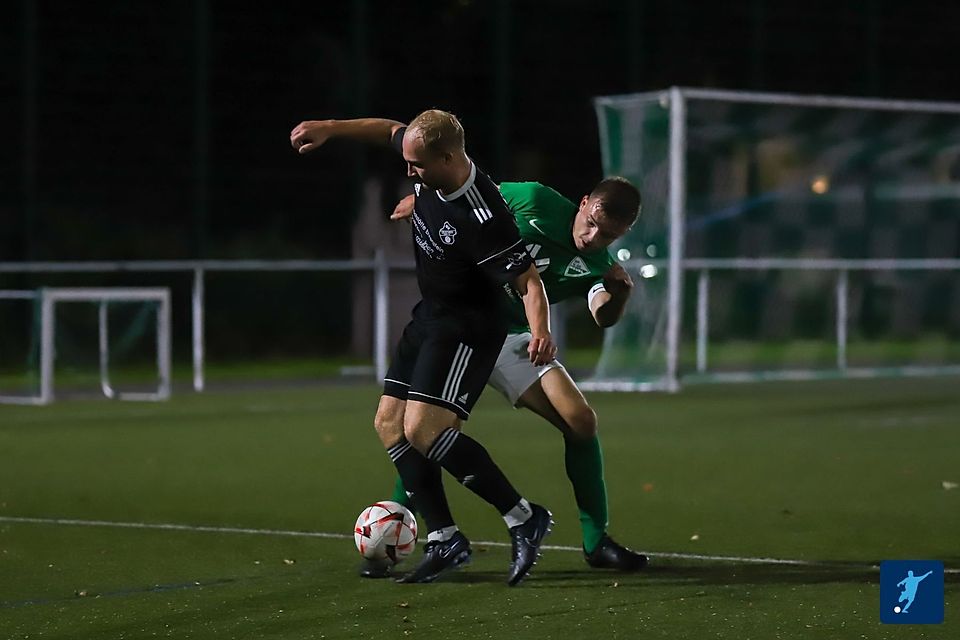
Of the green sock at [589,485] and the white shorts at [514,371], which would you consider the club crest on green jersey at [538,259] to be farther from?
the green sock at [589,485]

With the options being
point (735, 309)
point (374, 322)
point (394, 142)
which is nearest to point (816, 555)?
point (394, 142)

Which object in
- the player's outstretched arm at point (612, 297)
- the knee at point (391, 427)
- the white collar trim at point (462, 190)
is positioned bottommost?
the knee at point (391, 427)

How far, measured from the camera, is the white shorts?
23.5 ft

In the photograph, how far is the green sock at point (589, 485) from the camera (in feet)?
23.0

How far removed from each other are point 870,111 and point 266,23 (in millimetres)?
6591

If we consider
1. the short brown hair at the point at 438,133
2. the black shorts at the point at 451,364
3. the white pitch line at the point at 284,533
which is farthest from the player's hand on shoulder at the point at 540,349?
the white pitch line at the point at 284,533

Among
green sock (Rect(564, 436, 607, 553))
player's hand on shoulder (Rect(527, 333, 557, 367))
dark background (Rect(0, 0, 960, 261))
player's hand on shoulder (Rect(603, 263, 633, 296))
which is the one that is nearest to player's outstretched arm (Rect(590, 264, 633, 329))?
player's hand on shoulder (Rect(603, 263, 633, 296))

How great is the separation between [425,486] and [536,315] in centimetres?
84

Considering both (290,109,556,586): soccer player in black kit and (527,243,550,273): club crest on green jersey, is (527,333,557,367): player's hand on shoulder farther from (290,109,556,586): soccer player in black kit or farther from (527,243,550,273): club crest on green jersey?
(527,243,550,273): club crest on green jersey

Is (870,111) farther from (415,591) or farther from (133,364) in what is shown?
(415,591)

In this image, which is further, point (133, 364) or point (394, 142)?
point (133, 364)

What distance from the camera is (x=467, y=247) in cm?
639

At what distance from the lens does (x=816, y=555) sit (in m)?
7.35

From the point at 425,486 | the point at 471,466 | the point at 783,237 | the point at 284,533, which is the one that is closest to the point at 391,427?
the point at 425,486
